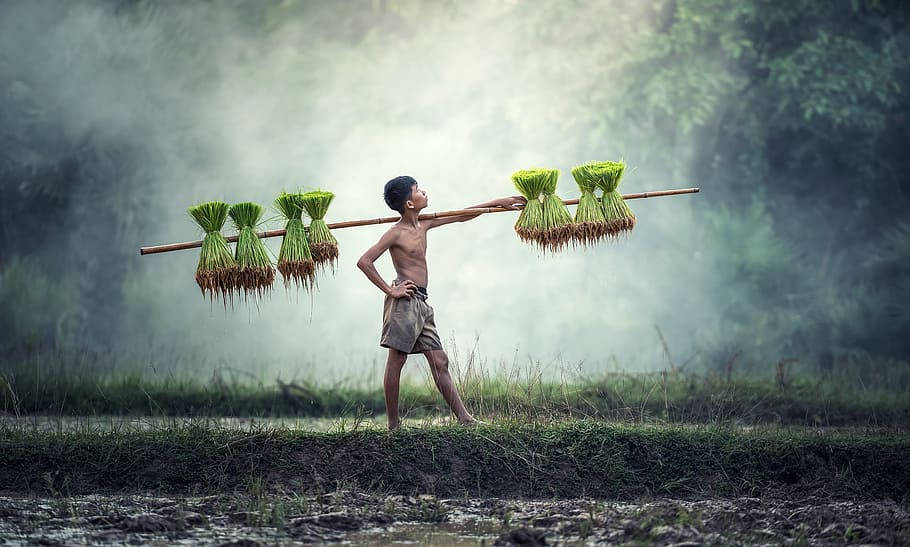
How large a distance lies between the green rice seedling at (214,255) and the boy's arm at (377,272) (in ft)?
Answer: 2.78

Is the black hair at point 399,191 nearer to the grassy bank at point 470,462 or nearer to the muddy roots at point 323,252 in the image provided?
the muddy roots at point 323,252

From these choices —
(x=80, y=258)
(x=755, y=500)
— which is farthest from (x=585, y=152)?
(x=755, y=500)

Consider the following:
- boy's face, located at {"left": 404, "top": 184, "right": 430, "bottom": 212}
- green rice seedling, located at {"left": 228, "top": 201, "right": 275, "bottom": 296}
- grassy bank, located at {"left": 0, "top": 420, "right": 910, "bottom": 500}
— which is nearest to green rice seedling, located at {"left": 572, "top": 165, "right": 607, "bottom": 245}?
boy's face, located at {"left": 404, "top": 184, "right": 430, "bottom": 212}

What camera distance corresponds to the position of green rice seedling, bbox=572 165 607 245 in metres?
6.89

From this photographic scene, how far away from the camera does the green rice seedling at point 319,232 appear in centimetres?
687

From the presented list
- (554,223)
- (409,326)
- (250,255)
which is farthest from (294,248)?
(554,223)

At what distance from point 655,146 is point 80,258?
8044 millimetres

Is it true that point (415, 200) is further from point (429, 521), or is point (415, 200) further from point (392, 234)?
point (429, 521)

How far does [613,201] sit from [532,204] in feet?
1.73

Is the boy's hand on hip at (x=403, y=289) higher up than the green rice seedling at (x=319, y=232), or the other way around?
the green rice seedling at (x=319, y=232)

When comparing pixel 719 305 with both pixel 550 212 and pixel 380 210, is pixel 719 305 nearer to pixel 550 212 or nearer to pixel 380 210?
pixel 380 210

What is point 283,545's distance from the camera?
4801mm

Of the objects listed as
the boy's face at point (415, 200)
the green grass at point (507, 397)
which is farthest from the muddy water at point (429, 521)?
the boy's face at point (415, 200)

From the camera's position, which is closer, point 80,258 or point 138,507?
point 138,507
